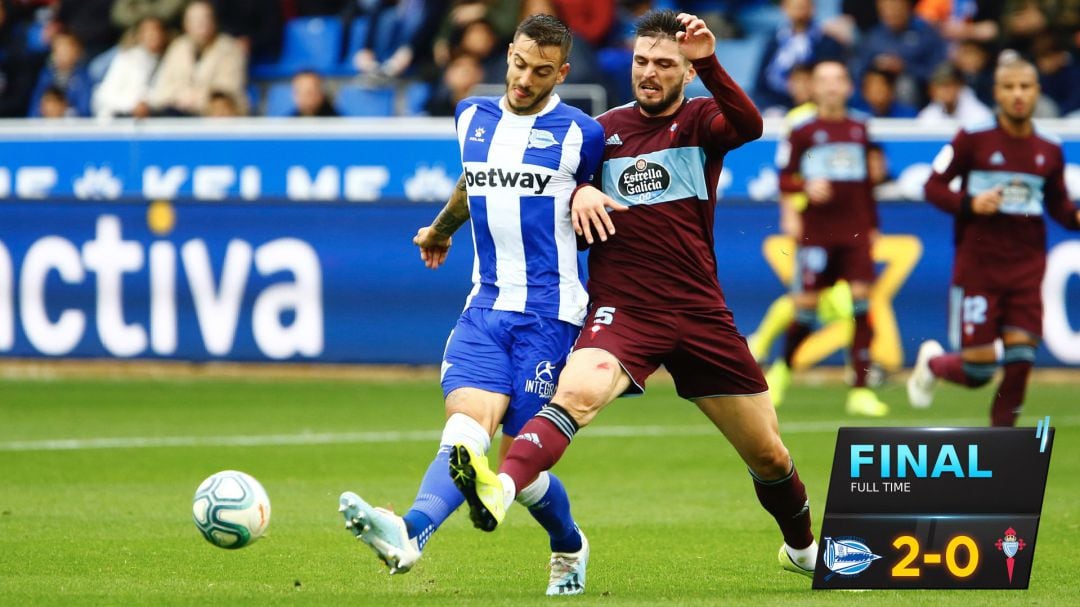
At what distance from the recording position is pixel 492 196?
256 inches

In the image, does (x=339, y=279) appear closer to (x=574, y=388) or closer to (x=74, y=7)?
(x=74, y=7)

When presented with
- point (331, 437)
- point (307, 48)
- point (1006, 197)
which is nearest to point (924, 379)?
point (1006, 197)

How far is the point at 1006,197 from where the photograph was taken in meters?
10.7

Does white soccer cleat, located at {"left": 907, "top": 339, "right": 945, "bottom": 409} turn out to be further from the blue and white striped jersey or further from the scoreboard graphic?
the blue and white striped jersey

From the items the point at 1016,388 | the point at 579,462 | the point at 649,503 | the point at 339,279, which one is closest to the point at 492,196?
the point at 649,503

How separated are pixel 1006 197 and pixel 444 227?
194 inches

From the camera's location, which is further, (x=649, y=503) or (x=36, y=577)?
(x=649, y=503)

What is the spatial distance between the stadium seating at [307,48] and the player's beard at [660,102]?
12860 mm

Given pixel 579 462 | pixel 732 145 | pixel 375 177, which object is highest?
pixel 732 145

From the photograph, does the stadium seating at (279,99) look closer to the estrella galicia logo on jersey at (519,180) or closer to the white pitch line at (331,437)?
the white pitch line at (331,437)

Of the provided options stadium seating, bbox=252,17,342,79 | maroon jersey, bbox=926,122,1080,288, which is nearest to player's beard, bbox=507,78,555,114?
maroon jersey, bbox=926,122,1080,288

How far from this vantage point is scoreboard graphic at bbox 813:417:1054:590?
6137mm

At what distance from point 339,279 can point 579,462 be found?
16.2 ft

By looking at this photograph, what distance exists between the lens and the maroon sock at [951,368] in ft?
36.2
